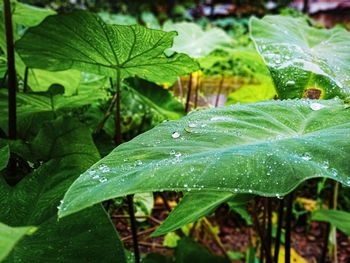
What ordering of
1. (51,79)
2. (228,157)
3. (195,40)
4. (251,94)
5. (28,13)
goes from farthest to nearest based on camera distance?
(251,94) → (195,40) → (51,79) → (28,13) → (228,157)

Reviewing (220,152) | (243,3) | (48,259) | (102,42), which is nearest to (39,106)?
(102,42)

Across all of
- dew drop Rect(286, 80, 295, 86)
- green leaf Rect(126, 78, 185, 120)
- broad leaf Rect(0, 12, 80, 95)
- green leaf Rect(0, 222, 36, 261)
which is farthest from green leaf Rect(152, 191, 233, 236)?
broad leaf Rect(0, 12, 80, 95)

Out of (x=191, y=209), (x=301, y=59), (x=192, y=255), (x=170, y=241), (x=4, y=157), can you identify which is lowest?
(x=170, y=241)

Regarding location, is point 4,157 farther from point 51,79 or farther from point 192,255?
point 51,79

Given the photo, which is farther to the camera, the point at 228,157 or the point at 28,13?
the point at 28,13

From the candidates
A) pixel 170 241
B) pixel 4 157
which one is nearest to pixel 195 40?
pixel 170 241

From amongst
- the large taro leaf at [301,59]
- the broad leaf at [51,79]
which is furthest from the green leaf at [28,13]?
the large taro leaf at [301,59]
